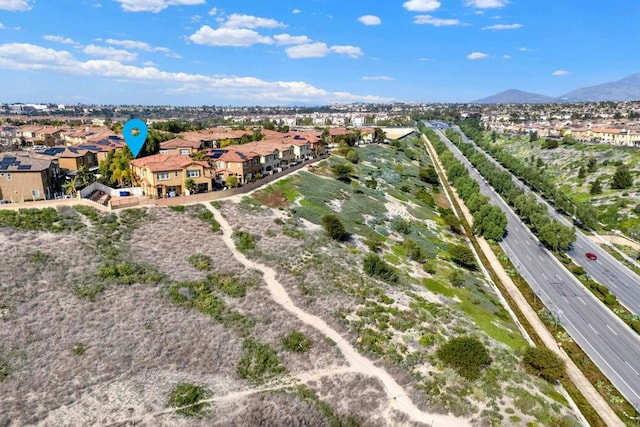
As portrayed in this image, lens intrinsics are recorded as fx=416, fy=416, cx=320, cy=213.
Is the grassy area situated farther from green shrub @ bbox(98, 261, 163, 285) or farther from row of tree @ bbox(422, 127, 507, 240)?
green shrub @ bbox(98, 261, 163, 285)

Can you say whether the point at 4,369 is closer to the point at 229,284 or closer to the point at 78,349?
the point at 78,349

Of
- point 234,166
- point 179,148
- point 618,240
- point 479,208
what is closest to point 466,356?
point 234,166

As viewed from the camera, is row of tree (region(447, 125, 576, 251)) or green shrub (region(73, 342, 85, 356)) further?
row of tree (region(447, 125, 576, 251))

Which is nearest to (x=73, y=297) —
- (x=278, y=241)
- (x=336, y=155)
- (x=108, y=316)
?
(x=108, y=316)

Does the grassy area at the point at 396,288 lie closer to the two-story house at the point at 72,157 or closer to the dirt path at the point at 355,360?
the dirt path at the point at 355,360

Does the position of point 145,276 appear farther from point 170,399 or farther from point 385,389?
point 385,389

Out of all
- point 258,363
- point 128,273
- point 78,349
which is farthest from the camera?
point 128,273

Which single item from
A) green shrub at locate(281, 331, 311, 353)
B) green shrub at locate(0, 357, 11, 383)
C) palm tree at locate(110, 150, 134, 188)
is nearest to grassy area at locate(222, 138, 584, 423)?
green shrub at locate(281, 331, 311, 353)
